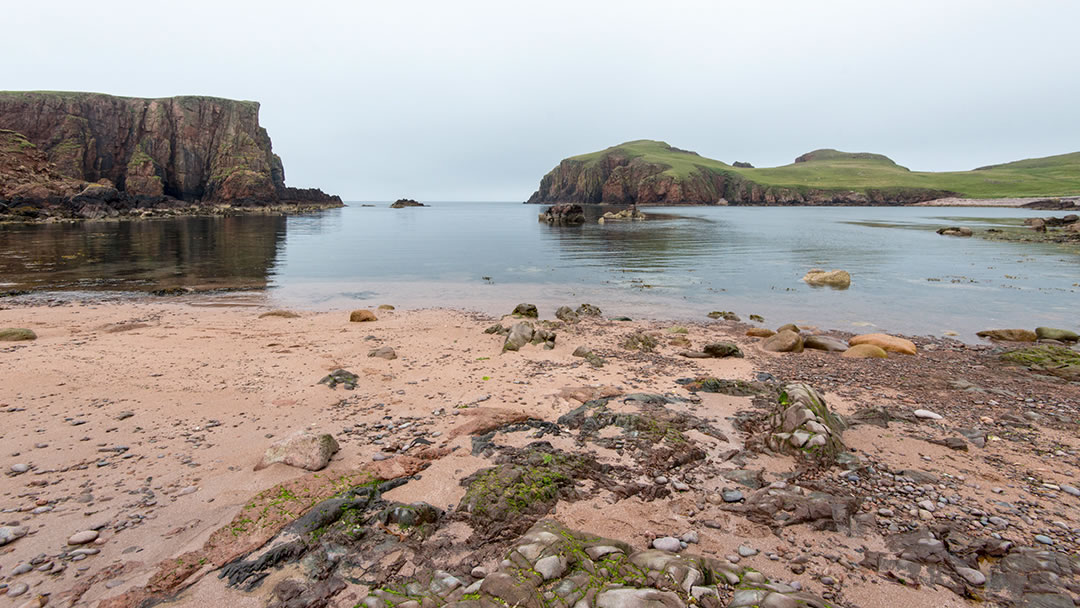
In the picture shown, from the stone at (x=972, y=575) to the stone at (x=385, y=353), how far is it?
11.1 m

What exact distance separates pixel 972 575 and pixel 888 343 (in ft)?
38.4

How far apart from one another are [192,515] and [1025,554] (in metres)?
9.03

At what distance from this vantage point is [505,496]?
562 cm

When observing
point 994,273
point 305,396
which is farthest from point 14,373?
point 994,273

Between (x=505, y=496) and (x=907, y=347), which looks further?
(x=907, y=347)

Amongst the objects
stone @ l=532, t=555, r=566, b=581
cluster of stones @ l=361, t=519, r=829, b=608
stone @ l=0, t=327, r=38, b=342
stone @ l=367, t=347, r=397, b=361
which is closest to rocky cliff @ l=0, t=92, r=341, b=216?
stone @ l=0, t=327, r=38, b=342

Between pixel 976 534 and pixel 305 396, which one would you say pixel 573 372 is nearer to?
pixel 305 396

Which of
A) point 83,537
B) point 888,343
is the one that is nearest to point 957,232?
point 888,343

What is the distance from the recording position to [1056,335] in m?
15.0

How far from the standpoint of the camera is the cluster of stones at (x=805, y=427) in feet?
22.3

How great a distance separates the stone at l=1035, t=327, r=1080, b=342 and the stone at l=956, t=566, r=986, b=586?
16606 mm

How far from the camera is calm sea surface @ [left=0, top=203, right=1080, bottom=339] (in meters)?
20.6

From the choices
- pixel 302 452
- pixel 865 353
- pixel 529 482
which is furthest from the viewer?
pixel 865 353

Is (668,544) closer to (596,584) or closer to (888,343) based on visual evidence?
(596,584)
